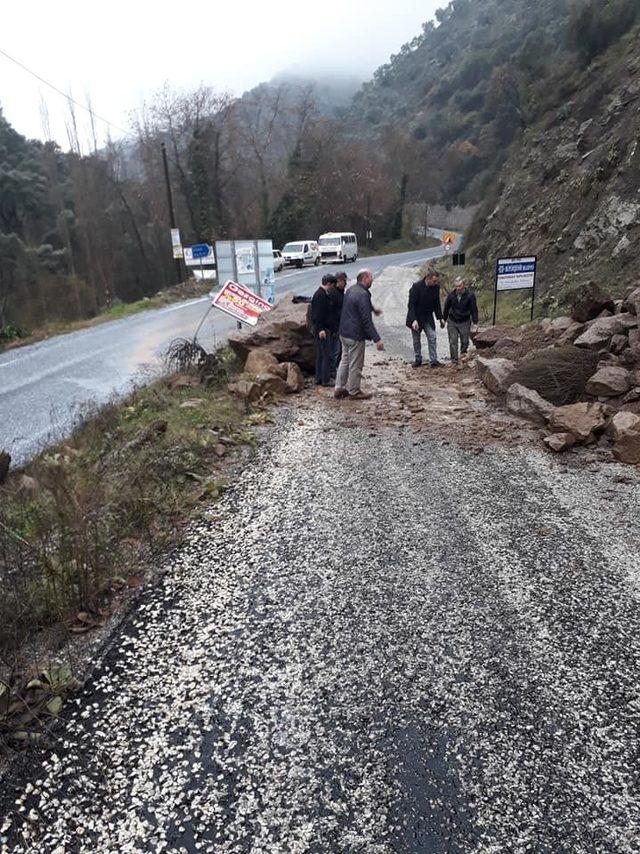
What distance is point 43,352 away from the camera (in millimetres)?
15805

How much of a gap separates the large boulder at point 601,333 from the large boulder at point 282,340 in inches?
172

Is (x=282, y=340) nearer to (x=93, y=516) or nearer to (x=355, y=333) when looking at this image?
(x=355, y=333)

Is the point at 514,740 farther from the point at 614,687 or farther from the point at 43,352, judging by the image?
the point at 43,352

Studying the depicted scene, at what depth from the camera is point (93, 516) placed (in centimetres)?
455

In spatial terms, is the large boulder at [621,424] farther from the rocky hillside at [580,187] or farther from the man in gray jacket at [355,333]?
the rocky hillside at [580,187]

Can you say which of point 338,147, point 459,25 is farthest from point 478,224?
point 459,25

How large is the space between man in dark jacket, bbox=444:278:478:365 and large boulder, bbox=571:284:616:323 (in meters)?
1.83

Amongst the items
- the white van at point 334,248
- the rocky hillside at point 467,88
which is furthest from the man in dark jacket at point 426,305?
the white van at point 334,248

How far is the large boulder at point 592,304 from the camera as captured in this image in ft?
31.0

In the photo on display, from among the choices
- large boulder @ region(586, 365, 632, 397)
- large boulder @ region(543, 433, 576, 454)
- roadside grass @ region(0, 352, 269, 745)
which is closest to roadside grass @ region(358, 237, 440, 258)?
large boulder @ region(586, 365, 632, 397)

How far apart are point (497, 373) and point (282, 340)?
367cm

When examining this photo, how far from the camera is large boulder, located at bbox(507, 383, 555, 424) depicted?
7.44 m

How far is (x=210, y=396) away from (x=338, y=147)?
58716 mm

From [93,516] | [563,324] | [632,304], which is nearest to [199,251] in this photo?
[563,324]
